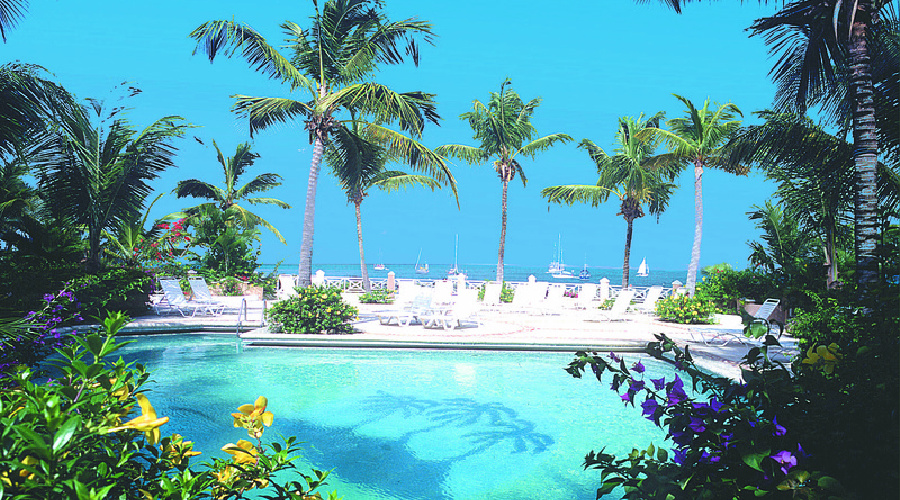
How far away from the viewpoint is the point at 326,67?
11.5 m

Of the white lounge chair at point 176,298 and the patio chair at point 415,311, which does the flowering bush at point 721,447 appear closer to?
the patio chair at point 415,311

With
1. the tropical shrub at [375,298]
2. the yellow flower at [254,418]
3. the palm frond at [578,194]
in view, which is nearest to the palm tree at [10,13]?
the yellow flower at [254,418]

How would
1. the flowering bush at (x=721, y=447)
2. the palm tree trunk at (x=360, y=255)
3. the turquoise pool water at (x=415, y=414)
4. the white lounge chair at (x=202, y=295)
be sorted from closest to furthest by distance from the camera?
the flowering bush at (x=721, y=447) < the turquoise pool water at (x=415, y=414) < the white lounge chair at (x=202, y=295) < the palm tree trunk at (x=360, y=255)

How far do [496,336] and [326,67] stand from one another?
7298 mm

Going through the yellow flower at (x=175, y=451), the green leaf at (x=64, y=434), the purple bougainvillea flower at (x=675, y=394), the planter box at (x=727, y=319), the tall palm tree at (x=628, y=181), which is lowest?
the planter box at (x=727, y=319)

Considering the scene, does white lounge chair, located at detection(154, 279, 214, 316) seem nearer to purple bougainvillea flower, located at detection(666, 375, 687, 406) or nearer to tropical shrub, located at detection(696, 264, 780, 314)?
purple bougainvillea flower, located at detection(666, 375, 687, 406)

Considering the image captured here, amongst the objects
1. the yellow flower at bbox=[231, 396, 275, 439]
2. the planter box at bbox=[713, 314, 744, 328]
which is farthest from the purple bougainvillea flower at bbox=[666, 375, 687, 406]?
the planter box at bbox=[713, 314, 744, 328]

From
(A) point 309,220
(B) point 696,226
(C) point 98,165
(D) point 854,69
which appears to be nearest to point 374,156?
(A) point 309,220

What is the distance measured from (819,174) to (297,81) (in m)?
10.6

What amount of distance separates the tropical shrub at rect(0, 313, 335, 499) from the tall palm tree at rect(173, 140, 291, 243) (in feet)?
62.6

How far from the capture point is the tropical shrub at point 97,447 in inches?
38.4

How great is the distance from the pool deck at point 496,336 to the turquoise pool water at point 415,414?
0.27 m

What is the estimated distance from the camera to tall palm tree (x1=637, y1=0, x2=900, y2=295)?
665 cm

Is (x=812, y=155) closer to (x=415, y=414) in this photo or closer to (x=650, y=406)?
(x=415, y=414)
